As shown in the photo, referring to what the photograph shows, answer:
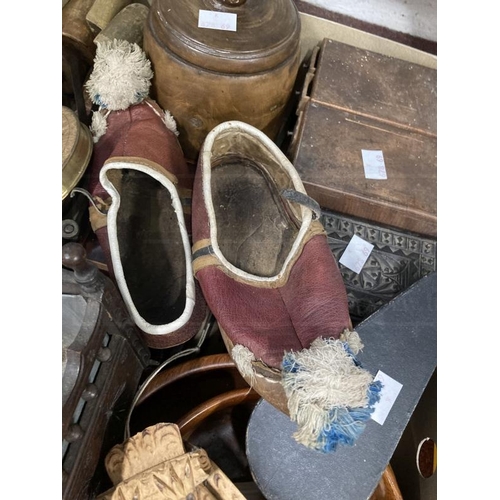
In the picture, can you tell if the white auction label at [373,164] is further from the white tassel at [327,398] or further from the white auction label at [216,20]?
the white tassel at [327,398]

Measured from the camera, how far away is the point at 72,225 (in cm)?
115

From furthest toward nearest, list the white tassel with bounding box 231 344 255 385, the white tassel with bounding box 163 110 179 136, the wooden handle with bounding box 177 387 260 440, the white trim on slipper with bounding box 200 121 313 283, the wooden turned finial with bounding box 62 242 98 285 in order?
the white tassel with bounding box 163 110 179 136 < the wooden handle with bounding box 177 387 260 440 < the white trim on slipper with bounding box 200 121 313 283 < the white tassel with bounding box 231 344 255 385 < the wooden turned finial with bounding box 62 242 98 285

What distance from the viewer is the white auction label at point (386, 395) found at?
1.15 metres

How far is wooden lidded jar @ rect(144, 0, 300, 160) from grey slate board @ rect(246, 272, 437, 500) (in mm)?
588

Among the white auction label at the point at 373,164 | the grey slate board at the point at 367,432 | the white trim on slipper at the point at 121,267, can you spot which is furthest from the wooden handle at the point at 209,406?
the white auction label at the point at 373,164

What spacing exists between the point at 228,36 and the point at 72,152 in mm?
417

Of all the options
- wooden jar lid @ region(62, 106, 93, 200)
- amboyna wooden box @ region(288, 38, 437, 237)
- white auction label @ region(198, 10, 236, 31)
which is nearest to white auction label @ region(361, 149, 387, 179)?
amboyna wooden box @ region(288, 38, 437, 237)

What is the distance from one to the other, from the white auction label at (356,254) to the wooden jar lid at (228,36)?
0.48 m

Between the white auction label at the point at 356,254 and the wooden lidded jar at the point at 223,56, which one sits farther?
the white auction label at the point at 356,254

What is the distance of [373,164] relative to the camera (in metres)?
1.27

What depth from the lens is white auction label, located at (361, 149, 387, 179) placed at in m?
1.26

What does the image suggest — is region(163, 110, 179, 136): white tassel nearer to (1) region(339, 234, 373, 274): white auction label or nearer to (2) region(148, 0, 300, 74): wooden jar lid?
(2) region(148, 0, 300, 74): wooden jar lid
